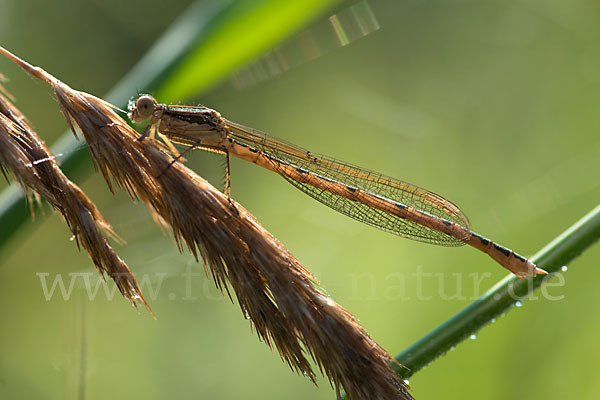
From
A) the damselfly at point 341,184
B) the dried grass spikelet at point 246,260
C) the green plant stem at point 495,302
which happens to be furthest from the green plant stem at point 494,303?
the damselfly at point 341,184

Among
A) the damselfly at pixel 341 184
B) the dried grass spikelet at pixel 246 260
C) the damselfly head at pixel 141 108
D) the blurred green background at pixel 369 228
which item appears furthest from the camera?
the damselfly at pixel 341 184

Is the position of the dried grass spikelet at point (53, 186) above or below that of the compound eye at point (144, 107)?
below

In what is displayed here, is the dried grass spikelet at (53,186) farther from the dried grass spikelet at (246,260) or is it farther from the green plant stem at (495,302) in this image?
the green plant stem at (495,302)

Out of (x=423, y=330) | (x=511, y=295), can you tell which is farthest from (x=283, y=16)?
(x=423, y=330)

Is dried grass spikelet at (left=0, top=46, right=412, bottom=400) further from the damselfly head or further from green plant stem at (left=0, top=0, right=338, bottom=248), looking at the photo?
the damselfly head

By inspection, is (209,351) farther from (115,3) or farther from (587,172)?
(115,3)

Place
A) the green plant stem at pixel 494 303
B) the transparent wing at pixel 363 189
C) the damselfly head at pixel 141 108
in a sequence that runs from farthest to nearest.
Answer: the transparent wing at pixel 363 189 → the damselfly head at pixel 141 108 → the green plant stem at pixel 494 303

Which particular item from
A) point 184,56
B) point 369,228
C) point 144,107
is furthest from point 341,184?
point 184,56
